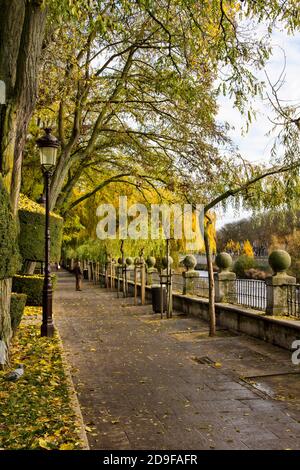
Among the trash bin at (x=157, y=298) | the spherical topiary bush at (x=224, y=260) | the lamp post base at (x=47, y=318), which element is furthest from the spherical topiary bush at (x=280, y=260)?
the trash bin at (x=157, y=298)

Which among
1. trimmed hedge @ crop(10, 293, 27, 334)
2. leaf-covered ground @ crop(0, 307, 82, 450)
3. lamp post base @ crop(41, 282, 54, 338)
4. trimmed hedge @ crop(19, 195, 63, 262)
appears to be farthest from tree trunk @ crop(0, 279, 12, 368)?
trimmed hedge @ crop(19, 195, 63, 262)

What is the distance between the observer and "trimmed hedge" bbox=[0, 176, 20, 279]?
6.97m

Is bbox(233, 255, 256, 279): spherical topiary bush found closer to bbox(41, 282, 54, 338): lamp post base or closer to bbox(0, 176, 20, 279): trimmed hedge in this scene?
bbox(41, 282, 54, 338): lamp post base

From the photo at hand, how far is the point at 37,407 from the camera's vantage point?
5.76 meters

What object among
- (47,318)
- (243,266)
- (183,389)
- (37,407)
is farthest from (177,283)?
(243,266)

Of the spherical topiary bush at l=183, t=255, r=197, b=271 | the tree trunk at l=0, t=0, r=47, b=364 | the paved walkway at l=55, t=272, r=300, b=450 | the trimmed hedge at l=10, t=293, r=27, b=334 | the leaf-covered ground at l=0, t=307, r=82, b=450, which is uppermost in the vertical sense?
the tree trunk at l=0, t=0, r=47, b=364

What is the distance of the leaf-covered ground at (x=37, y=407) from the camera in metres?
4.66

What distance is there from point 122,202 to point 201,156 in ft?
39.8

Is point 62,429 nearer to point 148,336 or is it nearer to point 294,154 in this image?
point 294,154

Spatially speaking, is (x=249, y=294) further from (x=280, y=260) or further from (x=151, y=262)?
(x=151, y=262)

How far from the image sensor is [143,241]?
28.6m

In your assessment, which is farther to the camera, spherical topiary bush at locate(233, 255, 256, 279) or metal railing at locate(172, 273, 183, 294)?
spherical topiary bush at locate(233, 255, 256, 279)

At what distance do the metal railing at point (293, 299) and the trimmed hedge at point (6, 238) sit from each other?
6.44 metres

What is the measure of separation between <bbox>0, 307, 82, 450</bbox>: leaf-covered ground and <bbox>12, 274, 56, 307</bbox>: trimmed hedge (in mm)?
7613
